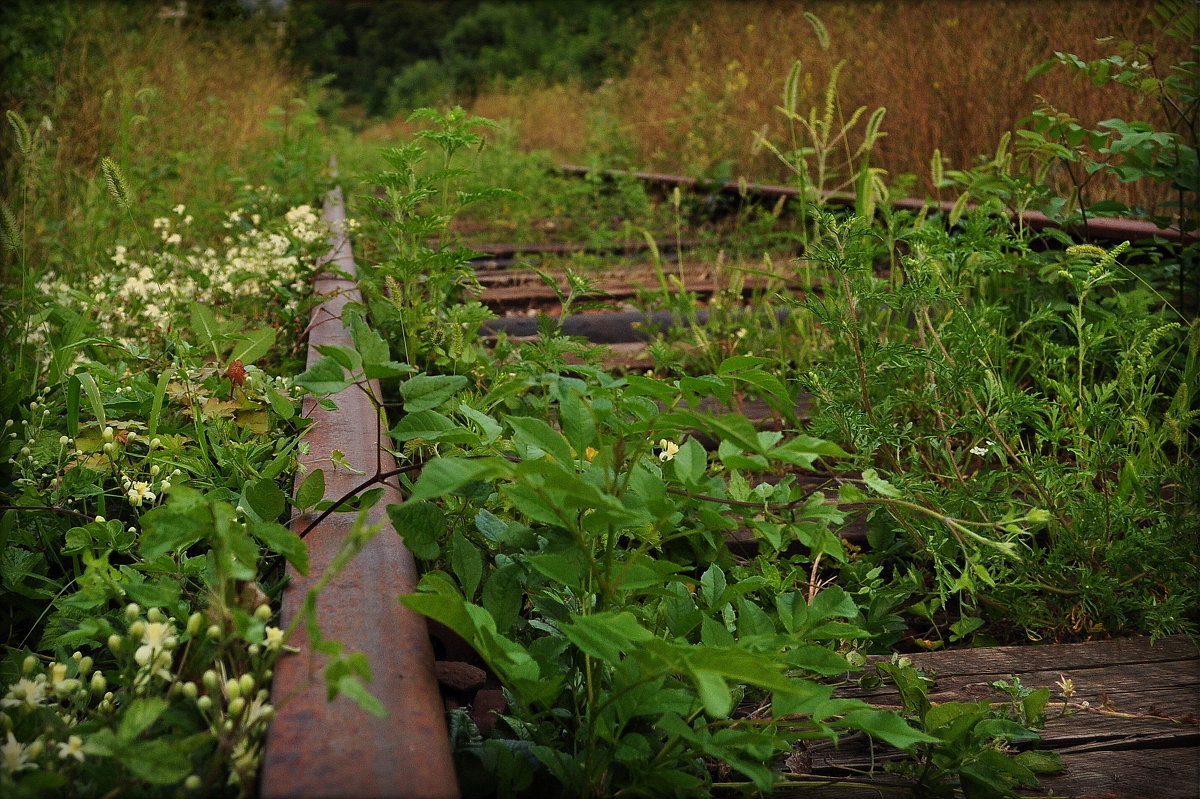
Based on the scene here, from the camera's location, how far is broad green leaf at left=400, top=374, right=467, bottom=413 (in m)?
1.19

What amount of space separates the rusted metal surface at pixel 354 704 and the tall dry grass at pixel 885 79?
278cm

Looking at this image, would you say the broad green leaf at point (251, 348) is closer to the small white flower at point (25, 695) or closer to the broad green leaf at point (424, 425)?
the broad green leaf at point (424, 425)

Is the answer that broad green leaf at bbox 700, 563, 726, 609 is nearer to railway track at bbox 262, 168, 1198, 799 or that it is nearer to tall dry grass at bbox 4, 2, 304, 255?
railway track at bbox 262, 168, 1198, 799

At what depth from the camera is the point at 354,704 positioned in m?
0.85

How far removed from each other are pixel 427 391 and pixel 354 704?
0.46 metres

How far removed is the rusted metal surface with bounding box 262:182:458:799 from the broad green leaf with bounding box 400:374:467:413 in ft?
0.55

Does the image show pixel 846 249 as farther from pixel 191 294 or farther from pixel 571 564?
pixel 191 294

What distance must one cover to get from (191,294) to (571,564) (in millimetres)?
2202

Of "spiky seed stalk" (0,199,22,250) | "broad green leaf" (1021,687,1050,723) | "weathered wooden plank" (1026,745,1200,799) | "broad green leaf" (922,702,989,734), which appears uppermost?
"spiky seed stalk" (0,199,22,250)

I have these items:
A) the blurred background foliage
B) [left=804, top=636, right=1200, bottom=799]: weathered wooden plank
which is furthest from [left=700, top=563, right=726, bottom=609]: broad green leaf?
the blurred background foliage

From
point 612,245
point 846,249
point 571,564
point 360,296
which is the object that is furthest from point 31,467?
point 612,245

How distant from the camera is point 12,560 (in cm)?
141

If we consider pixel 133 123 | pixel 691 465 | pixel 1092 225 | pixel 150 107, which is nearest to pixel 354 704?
pixel 691 465

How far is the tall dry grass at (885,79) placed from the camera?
5.57m
